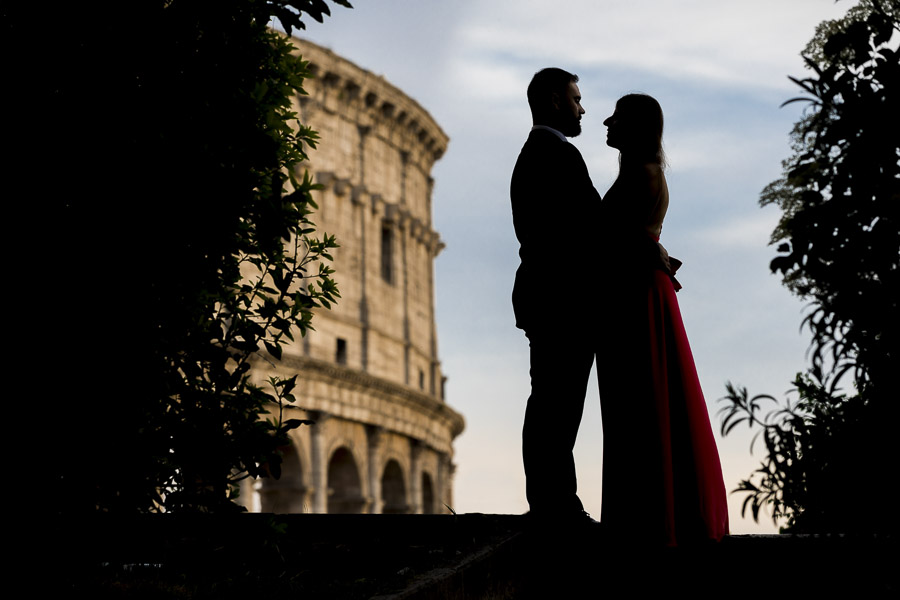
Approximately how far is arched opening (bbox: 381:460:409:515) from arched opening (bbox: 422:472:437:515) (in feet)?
7.42

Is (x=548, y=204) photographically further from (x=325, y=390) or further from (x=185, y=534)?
(x=325, y=390)

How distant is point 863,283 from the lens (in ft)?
18.2

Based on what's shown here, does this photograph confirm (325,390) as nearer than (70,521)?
No

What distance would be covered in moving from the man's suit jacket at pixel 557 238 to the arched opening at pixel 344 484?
3470 centimetres

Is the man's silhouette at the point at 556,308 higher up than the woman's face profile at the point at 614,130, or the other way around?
the woman's face profile at the point at 614,130

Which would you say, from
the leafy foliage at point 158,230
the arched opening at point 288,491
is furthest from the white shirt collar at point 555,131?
the arched opening at point 288,491

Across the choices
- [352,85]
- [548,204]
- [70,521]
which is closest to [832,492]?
[548,204]

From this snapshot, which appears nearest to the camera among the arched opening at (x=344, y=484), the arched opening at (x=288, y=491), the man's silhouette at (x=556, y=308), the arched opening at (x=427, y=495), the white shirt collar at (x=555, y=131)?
the man's silhouette at (x=556, y=308)

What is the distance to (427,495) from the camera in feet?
153

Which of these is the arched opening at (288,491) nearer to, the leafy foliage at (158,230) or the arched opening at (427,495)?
the arched opening at (427,495)

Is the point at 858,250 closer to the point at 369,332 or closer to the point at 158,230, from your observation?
the point at 158,230

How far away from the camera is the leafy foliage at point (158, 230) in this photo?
5238 mm

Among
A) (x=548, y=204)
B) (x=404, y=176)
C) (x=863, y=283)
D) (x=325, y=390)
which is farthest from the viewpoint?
(x=404, y=176)

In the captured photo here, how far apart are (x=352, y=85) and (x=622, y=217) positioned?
3738cm
